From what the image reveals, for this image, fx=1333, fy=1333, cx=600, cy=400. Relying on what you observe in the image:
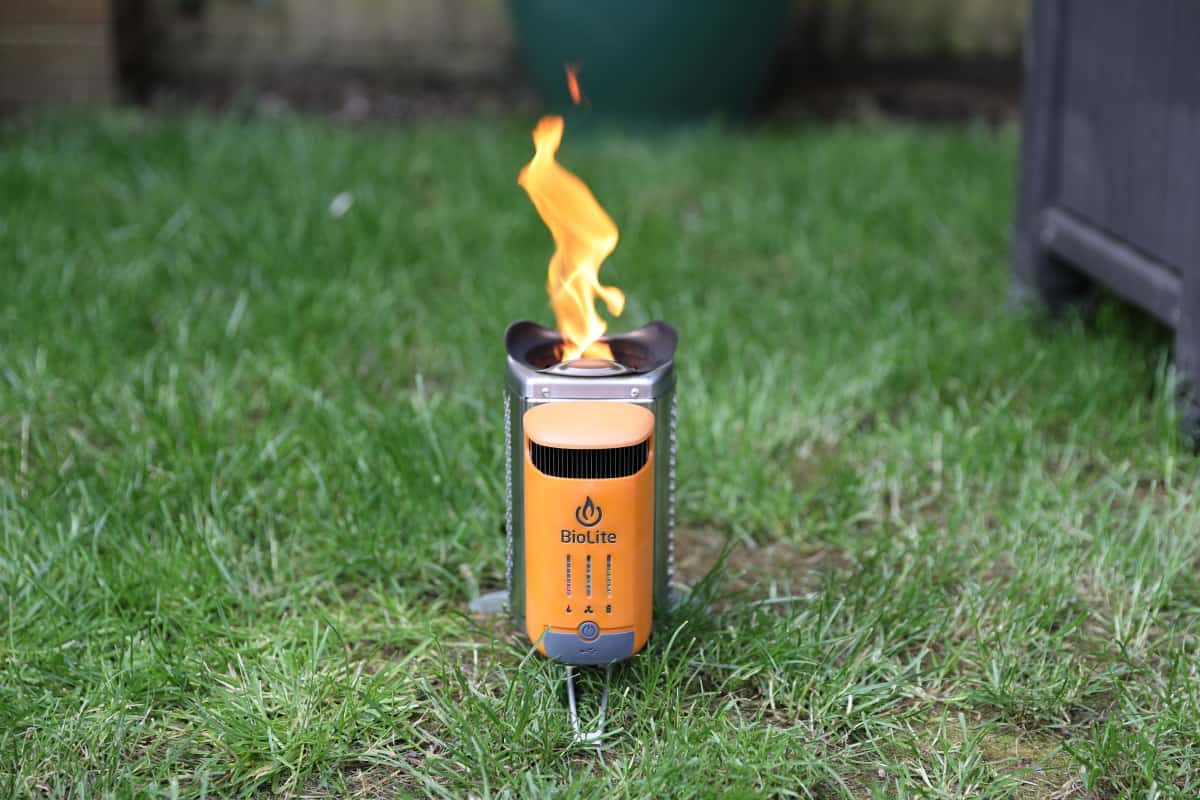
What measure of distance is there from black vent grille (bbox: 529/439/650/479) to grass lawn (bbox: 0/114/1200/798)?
1.03ft

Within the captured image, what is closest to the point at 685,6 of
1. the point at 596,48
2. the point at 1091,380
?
the point at 596,48

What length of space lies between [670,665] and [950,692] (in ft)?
1.32

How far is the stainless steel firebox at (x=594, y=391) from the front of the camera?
173cm

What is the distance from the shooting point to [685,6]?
4.88m

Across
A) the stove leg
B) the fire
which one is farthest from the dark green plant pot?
the fire

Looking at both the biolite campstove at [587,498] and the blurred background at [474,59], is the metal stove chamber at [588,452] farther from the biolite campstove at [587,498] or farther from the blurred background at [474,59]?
the blurred background at [474,59]

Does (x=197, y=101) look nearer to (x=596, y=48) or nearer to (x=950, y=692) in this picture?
(x=596, y=48)

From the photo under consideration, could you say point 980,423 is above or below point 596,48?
below

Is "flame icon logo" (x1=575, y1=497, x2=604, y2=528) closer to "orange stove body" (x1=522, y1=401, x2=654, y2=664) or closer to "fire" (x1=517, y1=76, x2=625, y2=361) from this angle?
"orange stove body" (x1=522, y1=401, x2=654, y2=664)

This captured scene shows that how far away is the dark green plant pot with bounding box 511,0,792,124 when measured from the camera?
489 cm

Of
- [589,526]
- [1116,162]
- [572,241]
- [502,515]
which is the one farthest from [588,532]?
[1116,162]

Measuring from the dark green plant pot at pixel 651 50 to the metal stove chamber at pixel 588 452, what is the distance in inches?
126

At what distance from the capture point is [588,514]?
66.2 inches

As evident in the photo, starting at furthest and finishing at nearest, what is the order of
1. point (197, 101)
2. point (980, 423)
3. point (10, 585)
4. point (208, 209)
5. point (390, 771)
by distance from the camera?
point (197, 101), point (208, 209), point (980, 423), point (10, 585), point (390, 771)
